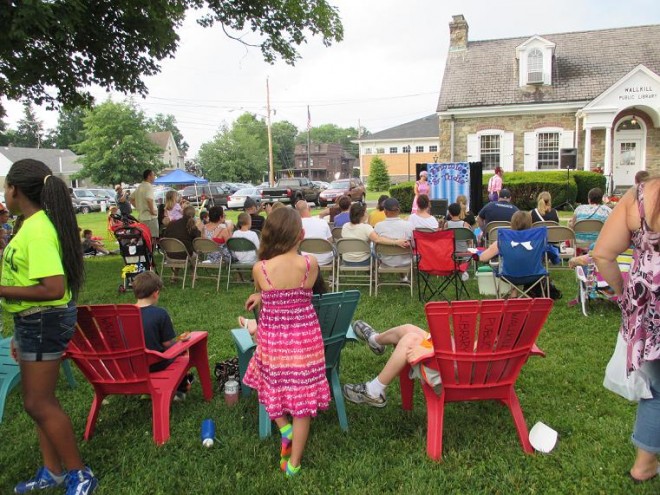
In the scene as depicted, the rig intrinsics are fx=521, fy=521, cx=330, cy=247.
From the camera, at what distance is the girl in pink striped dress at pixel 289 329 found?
269cm

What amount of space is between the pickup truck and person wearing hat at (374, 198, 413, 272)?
18.9m

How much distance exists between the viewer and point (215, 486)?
104 inches

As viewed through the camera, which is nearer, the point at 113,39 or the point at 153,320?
the point at 153,320

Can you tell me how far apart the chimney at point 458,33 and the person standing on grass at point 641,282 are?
913 inches

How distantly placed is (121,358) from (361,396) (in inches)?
57.5

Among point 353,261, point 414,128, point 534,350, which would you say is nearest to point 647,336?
point 534,350

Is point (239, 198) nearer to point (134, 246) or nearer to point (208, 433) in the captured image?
point (134, 246)

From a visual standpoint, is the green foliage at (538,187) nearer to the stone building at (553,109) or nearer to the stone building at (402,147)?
the stone building at (553,109)

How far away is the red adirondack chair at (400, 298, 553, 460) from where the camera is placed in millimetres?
2643

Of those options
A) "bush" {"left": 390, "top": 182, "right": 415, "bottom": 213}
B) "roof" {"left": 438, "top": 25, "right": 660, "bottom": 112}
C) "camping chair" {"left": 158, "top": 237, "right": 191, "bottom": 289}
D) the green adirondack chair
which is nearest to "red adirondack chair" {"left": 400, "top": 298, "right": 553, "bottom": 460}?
the green adirondack chair

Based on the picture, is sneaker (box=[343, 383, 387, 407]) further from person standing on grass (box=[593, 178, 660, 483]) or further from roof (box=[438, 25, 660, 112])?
roof (box=[438, 25, 660, 112])

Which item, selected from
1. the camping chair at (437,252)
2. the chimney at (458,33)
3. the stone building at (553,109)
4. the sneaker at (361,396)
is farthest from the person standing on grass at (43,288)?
the chimney at (458,33)

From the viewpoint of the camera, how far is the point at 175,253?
24.9ft

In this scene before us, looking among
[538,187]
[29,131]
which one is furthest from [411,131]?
[29,131]
